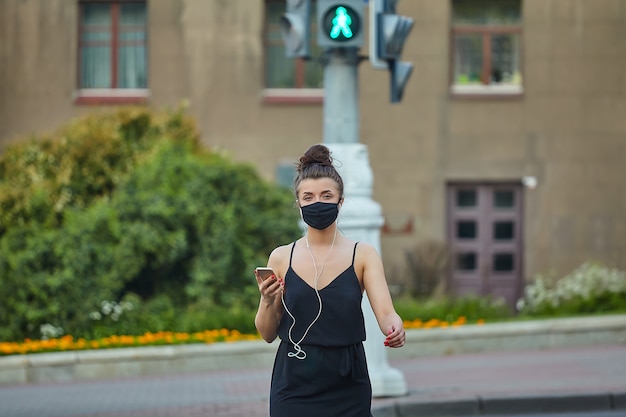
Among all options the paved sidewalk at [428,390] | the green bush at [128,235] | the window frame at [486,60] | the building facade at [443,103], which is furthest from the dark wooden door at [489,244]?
the paved sidewalk at [428,390]

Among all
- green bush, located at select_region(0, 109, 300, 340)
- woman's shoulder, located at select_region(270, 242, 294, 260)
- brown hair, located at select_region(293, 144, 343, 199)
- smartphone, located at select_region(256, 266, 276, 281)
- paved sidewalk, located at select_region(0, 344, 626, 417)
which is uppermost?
brown hair, located at select_region(293, 144, 343, 199)

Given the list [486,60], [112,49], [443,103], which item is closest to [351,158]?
[443,103]

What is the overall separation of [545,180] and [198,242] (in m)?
9.49

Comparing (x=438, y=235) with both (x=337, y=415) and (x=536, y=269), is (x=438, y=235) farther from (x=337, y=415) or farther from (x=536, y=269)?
(x=337, y=415)

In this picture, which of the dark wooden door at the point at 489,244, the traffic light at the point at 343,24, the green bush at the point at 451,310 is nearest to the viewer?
the traffic light at the point at 343,24

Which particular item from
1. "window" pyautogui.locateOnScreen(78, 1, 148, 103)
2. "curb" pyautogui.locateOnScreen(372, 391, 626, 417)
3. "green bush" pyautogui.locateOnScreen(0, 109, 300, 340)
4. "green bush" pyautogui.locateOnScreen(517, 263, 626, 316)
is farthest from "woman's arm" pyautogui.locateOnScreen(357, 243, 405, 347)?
"window" pyautogui.locateOnScreen(78, 1, 148, 103)

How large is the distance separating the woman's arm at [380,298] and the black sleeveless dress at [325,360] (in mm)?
68

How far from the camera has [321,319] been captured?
5.55m

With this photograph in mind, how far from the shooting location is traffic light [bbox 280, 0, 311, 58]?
11453 millimetres

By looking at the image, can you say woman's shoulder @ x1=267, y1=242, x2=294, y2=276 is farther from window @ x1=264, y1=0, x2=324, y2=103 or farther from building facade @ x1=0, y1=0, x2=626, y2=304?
window @ x1=264, y1=0, x2=324, y2=103

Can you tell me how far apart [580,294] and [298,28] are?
402 inches

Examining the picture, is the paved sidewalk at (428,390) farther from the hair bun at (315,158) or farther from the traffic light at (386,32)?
the hair bun at (315,158)

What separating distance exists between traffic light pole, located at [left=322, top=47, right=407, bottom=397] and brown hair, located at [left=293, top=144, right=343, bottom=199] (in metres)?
5.29

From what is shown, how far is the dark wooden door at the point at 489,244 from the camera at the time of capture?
25.0m
